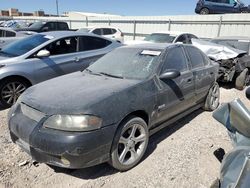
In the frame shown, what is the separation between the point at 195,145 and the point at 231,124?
4.92ft

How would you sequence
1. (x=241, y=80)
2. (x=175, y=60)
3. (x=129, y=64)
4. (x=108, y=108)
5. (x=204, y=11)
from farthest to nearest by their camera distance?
1. (x=204, y=11)
2. (x=241, y=80)
3. (x=175, y=60)
4. (x=129, y=64)
5. (x=108, y=108)

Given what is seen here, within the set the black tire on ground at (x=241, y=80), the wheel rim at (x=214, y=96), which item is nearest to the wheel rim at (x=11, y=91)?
the wheel rim at (x=214, y=96)

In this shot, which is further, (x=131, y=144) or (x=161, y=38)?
(x=161, y=38)

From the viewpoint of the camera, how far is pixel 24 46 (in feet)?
18.9

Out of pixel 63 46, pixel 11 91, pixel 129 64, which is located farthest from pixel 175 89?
pixel 11 91

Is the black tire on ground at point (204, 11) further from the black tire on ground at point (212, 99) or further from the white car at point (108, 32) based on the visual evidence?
the black tire on ground at point (212, 99)

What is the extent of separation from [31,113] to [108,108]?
3.00ft

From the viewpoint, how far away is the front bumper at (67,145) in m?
2.56

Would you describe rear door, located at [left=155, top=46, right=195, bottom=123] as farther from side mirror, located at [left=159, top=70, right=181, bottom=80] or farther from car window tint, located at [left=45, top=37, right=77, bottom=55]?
car window tint, located at [left=45, top=37, right=77, bottom=55]

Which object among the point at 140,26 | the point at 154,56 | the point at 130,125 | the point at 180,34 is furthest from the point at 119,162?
the point at 140,26

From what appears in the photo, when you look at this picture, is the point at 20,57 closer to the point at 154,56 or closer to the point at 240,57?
the point at 154,56

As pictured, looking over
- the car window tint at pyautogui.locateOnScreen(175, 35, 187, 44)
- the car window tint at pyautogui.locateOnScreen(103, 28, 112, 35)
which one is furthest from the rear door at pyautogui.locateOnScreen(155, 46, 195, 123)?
the car window tint at pyautogui.locateOnScreen(103, 28, 112, 35)

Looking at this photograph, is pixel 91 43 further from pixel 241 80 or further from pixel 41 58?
pixel 241 80

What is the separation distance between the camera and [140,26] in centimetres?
1861
